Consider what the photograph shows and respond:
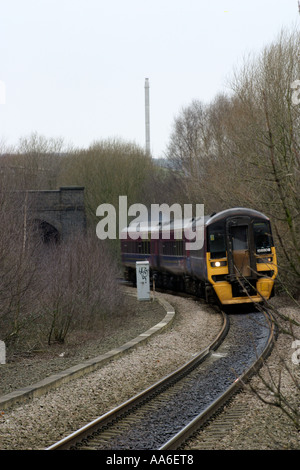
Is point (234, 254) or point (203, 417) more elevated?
point (234, 254)

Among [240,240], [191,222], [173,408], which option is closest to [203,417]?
[173,408]

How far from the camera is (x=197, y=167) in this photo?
139ft

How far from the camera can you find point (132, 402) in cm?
1016

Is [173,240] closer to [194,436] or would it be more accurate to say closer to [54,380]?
[54,380]

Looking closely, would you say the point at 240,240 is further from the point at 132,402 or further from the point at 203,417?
the point at 203,417

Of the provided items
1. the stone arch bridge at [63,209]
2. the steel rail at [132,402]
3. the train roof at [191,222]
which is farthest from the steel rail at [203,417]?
the stone arch bridge at [63,209]

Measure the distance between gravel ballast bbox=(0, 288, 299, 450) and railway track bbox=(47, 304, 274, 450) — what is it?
0.31 m

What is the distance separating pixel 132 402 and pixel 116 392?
0.99m

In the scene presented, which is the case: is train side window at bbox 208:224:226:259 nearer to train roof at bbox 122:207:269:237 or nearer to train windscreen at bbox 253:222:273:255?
train roof at bbox 122:207:269:237

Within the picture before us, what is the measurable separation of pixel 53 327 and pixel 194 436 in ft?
28.6

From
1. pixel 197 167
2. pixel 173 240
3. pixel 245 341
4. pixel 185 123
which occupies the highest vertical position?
pixel 185 123

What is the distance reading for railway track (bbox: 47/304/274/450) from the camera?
324 inches

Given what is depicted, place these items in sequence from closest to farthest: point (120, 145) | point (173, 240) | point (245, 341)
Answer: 1. point (245, 341)
2. point (173, 240)
3. point (120, 145)
